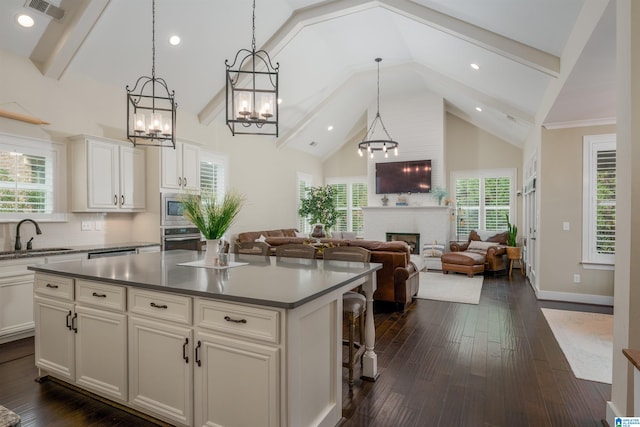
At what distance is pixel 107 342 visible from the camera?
2.51m

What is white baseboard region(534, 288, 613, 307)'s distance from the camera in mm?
5348

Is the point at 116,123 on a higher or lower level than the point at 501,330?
higher

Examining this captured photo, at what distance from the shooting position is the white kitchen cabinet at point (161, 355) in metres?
2.17

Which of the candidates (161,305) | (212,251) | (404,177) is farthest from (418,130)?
(161,305)

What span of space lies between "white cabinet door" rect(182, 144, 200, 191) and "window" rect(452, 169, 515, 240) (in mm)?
7145

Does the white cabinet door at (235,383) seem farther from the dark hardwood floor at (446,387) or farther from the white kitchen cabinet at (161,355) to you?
the dark hardwood floor at (446,387)

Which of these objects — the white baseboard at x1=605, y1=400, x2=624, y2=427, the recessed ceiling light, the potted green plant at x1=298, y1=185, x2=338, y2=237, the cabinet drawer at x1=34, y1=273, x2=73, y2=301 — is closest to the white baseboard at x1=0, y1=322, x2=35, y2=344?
the cabinet drawer at x1=34, y1=273, x2=73, y2=301

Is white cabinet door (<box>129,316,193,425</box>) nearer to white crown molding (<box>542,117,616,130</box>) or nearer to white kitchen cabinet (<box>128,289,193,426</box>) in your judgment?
white kitchen cabinet (<box>128,289,193,426</box>)

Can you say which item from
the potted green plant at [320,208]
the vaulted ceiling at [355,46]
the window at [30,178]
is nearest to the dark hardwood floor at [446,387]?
the window at [30,178]

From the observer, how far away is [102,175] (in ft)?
16.2

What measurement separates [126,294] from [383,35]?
6.22 meters

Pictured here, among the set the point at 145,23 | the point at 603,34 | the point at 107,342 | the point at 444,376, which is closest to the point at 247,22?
the point at 145,23

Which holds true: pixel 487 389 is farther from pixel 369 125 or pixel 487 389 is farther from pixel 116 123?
pixel 369 125

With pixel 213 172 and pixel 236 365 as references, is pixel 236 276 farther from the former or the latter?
pixel 213 172
